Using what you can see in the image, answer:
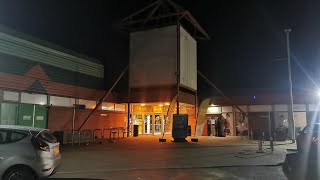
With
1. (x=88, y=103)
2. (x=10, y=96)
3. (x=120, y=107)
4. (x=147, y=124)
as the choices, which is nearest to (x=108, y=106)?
(x=120, y=107)

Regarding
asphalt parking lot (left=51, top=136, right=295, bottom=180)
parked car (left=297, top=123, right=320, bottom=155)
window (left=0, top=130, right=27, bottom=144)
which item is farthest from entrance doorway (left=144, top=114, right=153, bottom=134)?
window (left=0, top=130, right=27, bottom=144)

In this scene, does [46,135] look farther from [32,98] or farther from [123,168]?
[32,98]

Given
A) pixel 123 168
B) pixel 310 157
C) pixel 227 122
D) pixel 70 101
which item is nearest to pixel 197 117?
pixel 227 122

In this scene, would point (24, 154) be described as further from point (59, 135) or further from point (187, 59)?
point (187, 59)

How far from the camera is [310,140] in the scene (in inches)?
460

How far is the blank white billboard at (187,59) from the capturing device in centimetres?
2939

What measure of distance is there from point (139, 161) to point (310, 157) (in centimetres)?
695

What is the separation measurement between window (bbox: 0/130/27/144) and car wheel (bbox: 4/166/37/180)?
0.71 m

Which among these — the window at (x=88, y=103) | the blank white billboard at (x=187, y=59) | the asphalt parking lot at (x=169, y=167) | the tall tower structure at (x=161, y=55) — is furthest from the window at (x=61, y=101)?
the blank white billboard at (x=187, y=59)

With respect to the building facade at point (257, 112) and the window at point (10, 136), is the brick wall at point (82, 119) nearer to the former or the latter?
the building facade at point (257, 112)

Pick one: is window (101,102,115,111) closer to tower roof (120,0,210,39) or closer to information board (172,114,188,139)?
information board (172,114,188,139)

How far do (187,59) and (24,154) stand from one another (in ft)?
77.5

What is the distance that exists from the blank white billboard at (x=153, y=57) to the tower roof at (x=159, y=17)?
0.86 meters

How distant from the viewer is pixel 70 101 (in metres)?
25.3
